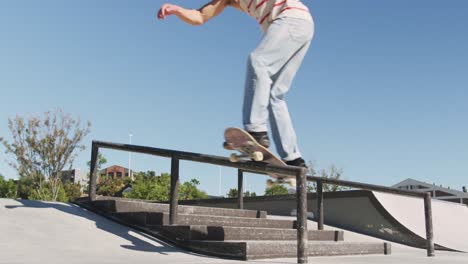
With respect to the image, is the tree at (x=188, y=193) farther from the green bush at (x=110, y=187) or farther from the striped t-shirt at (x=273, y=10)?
the striped t-shirt at (x=273, y=10)

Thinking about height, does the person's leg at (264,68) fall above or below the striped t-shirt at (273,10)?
below

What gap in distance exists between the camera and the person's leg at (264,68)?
138 inches

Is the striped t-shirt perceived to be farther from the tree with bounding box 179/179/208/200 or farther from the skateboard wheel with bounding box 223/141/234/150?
the tree with bounding box 179/179/208/200

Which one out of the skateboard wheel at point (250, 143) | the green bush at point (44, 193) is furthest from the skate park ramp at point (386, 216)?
the green bush at point (44, 193)

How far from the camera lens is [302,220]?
335 cm

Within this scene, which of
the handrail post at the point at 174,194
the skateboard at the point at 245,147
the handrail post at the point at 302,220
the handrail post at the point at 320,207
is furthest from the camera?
the handrail post at the point at 320,207

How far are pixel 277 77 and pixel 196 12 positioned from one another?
1.01 meters

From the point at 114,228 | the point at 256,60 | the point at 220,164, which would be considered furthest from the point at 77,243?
the point at 256,60

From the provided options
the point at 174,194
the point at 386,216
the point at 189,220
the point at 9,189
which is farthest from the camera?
the point at 9,189

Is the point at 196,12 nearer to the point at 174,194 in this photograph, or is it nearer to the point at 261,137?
the point at 261,137

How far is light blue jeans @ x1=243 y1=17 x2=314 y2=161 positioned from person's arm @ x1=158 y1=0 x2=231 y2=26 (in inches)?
27.1

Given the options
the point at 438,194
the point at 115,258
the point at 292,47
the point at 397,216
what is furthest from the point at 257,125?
the point at 438,194

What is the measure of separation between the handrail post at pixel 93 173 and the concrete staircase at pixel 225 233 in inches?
4.9

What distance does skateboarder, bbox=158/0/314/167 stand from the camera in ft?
11.6
